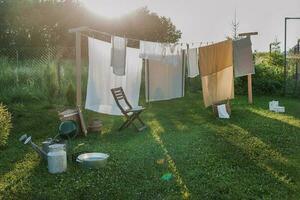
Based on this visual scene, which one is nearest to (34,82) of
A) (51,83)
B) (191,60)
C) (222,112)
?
(51,83)

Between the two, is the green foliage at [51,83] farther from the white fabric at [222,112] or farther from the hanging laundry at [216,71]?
the white fabric at [222,112]

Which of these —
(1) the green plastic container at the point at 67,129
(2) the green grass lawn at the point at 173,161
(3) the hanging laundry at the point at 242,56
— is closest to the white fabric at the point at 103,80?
(2) the green grass lawn at the point at 173,161

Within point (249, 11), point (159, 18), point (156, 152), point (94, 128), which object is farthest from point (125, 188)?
point (159, 18)

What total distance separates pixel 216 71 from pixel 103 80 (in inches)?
97.7

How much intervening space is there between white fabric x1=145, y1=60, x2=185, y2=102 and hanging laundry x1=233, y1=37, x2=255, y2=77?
1.54 m

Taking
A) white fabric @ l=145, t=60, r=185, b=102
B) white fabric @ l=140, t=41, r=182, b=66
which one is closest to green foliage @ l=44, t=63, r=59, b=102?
white fabric @ l=145, t=60, r=185, b=102

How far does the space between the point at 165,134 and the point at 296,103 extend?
5.02 m

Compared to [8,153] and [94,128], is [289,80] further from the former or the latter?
[8,153]

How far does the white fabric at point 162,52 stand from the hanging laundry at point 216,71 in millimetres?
893

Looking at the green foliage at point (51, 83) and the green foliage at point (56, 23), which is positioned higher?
the green foliage at point (56, 23)

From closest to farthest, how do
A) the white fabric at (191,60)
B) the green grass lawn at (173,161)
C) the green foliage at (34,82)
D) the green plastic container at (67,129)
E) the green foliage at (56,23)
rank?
the green grass lawn at (173,161)
the green plastic container at (67,129)
the green foliage at (34,82)
the white fabric at (191,60)
the green foliage at (56,23)

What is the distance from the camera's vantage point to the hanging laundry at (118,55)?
7254 mm

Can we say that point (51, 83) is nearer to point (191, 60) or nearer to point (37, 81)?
point (37, 81)

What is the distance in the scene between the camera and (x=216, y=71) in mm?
8805
